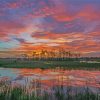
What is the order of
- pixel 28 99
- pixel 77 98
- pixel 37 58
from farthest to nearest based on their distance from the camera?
pixel 37 58, pixel 77 98, pixel 28 99

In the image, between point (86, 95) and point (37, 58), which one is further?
point (37, 58)

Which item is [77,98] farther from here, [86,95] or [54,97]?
[54,97]

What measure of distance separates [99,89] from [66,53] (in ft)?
431

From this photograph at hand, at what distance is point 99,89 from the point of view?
2103cm

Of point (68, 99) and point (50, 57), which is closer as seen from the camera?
point (68, 99)

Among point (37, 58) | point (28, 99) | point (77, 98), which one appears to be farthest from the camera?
point (37, 58)

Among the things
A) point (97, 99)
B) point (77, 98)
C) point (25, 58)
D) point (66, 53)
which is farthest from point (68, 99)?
point (25, 58)

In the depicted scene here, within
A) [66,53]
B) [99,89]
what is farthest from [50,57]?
[99,89]

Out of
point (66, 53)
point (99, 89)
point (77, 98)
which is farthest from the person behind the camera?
point (66, 53)

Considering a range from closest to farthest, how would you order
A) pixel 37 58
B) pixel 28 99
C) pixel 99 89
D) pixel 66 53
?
pixel 28 99, pixel 99 89, pixel 66 53, pixel 37 58

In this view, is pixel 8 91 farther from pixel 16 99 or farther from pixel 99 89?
pixel 99 89

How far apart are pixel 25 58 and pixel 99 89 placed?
142 metres

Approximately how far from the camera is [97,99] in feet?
48.8

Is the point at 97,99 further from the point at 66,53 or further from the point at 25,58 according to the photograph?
the point at 25,58
